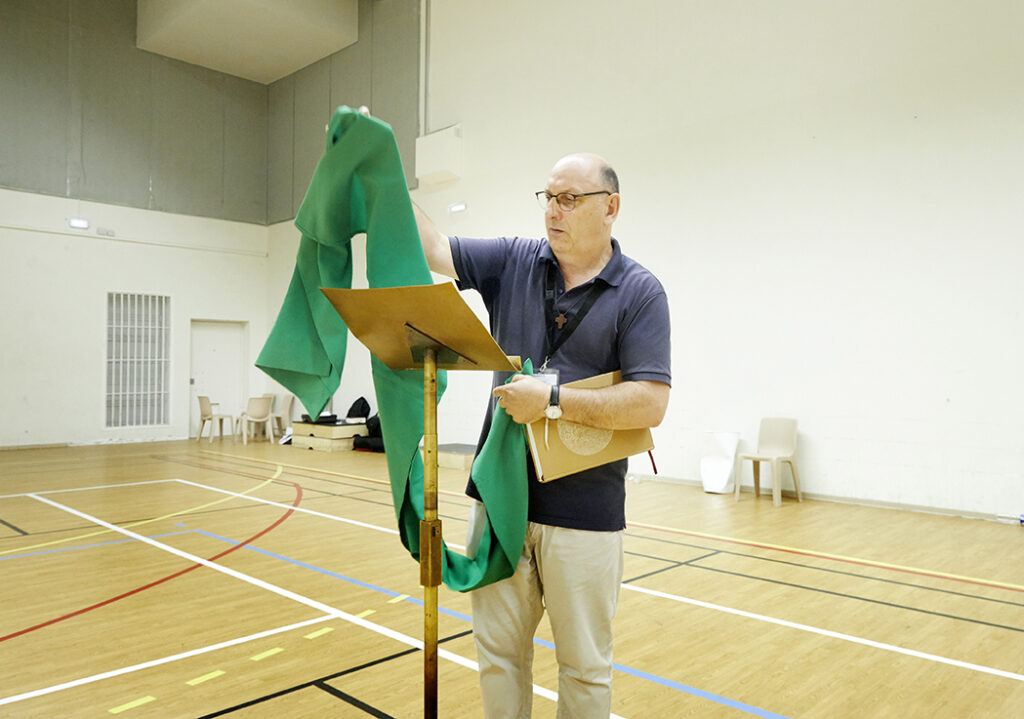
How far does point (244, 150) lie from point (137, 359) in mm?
5109

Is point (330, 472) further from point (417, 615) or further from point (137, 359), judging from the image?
point (137, 359)

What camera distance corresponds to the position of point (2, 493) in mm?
7961

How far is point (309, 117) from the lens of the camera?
15367 mm

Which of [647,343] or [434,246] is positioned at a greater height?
[434,246]

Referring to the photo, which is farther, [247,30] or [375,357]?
[247,30]

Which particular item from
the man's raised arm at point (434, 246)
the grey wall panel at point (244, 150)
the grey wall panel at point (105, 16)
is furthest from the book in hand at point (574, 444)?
the grey wall panel at point (105, 16)

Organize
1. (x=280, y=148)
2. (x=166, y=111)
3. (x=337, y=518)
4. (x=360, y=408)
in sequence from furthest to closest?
(x=280, y=148), (x=166, y=111), (x=360, y=408), (x=337, y=518)

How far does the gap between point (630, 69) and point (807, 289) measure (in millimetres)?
3819

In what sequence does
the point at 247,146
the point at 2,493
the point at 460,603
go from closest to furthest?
A: the point at 460,603
the point at 2,493
the point at 247,146

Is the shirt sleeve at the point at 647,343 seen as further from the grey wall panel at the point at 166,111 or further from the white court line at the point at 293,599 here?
the grey wall panel at the point at 166,111

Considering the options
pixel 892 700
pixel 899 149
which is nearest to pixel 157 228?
pixel 899 149

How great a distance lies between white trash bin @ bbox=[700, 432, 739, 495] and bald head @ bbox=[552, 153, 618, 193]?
7114 millimetres

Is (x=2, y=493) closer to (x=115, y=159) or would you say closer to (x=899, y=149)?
(x=115, y=159)

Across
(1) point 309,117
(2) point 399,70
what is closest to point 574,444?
(2) point 399,70
